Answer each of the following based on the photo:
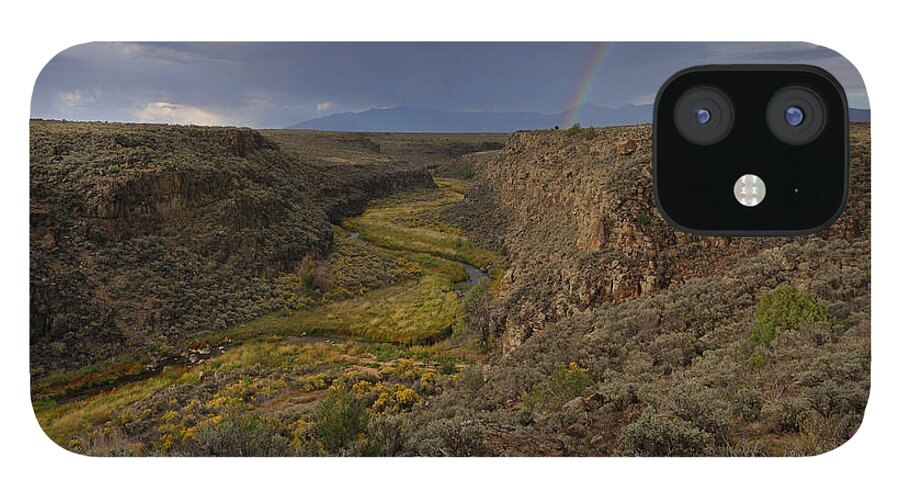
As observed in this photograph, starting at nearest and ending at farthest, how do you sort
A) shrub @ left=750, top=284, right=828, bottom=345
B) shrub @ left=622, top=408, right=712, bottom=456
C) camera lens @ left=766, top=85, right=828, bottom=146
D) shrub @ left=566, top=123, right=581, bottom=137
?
camera lens @ left=766, top=85, right=828, bottom=146, shrub @ left=622, top=408, right=712, bottom=456, shrub @ left=750, top=284, right=828, bottom=345, shrub @ left=566, top=123, right=581, bottom=137

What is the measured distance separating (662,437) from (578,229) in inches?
56.6

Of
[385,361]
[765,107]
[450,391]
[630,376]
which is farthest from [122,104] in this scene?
[765,107]

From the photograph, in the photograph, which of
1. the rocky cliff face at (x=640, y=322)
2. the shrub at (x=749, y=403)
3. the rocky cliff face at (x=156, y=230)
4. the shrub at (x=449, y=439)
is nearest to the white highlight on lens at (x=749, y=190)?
the rocky cliff face at (x=640, y=322)

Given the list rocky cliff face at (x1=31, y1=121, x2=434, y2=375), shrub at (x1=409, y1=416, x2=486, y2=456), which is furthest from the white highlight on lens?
shrub at (x1=409, y1=416, x2=486, y2=456)

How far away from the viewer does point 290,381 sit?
5207mm

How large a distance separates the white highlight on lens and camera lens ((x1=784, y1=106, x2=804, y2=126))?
40 centimetres

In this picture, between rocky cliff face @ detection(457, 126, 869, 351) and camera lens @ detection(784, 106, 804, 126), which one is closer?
camera lens @ detection(784, 106, 804, 126)

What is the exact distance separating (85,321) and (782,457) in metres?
4.40

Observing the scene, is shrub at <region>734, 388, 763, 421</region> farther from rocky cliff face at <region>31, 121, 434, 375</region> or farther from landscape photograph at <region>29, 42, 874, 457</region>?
rocky cliff face at <region>31, 121, 434, 375</region>

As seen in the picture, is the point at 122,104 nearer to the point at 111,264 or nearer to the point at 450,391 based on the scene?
the point at 111,264

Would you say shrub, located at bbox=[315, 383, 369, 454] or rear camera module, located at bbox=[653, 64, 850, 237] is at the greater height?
rear camera module, located at bbox=[653, 64, 850, 237]

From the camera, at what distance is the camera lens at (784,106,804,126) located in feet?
16.4

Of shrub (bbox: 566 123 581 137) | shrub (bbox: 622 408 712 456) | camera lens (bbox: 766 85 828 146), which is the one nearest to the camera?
camera lens (bbox: 766 85 828 146)

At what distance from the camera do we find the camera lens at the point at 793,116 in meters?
4.98
